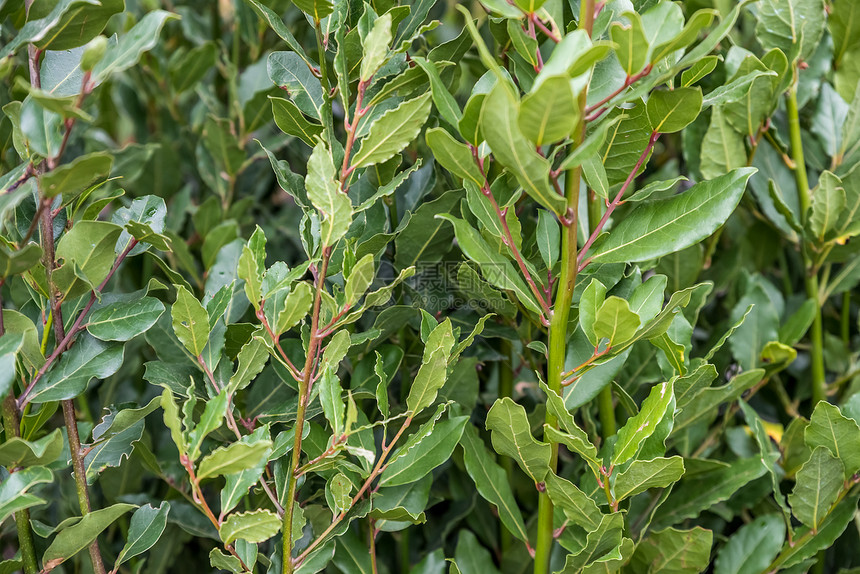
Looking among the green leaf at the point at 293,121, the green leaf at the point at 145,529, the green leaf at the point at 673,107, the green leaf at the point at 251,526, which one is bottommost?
the green leaf at the point at 145,529

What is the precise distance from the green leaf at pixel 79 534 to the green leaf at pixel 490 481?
22cm

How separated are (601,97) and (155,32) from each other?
258mm

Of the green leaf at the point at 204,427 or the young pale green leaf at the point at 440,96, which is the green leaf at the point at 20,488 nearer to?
the green leaf at the point at 204,427

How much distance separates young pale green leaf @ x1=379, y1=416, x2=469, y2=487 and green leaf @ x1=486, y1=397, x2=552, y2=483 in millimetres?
30

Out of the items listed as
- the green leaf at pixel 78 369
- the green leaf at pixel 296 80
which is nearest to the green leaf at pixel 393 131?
the green leaf at pixel 296 80

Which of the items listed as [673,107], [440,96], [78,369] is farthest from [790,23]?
[78,369]

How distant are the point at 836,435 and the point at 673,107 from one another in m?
0.27

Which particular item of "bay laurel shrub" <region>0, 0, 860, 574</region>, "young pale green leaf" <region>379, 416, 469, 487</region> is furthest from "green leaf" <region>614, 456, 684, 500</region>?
"young pale green leaf" <region>379, 416, 469, 487</region>

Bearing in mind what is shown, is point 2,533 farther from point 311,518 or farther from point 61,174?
point 61,174

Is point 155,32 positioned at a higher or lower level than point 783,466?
higher

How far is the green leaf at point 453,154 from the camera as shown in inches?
15.8

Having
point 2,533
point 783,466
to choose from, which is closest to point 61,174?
point 2,533

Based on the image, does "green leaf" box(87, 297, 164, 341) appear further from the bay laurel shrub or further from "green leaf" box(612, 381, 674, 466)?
"green leaf" box(612, 381, 674, 466)

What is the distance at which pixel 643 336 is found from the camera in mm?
453
